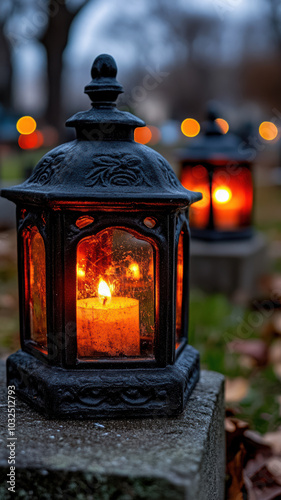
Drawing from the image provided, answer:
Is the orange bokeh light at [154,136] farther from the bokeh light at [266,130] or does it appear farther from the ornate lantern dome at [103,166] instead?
the ornate lantern dome at [103,166]

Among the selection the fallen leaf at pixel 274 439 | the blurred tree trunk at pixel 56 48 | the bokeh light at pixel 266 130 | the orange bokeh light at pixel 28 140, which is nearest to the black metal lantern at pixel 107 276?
the fallen leaf at pixel 274 439

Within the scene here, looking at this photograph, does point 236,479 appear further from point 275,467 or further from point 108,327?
point 108,327

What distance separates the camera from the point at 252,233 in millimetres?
5094

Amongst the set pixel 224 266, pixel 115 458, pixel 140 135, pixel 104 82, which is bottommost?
pixel 224 266

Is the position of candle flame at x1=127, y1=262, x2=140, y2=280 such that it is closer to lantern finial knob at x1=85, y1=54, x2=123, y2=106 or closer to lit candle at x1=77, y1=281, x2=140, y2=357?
lit candle at x1=77, y1=281, x2=140, y2=357

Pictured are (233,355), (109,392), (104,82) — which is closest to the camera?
(109,392)

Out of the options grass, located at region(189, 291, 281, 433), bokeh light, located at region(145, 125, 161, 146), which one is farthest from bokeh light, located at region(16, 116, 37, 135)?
bokeh light, located at region(145, 125, 161, 146)

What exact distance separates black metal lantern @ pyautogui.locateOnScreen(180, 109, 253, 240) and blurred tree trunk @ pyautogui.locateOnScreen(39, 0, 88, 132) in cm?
687

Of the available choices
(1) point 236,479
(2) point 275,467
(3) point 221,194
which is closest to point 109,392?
(1) point 236,479

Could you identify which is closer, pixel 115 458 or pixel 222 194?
pixel 115 458

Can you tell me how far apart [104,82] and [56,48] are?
11.1 meters

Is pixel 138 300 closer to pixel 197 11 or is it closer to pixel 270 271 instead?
pixel 270 271

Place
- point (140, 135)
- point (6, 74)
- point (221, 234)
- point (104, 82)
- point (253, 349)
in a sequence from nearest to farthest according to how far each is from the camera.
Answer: point (104, 82), point (253, 349), point (221, 234), point (140, 135), point (6, 74)

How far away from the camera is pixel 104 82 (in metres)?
1.61
